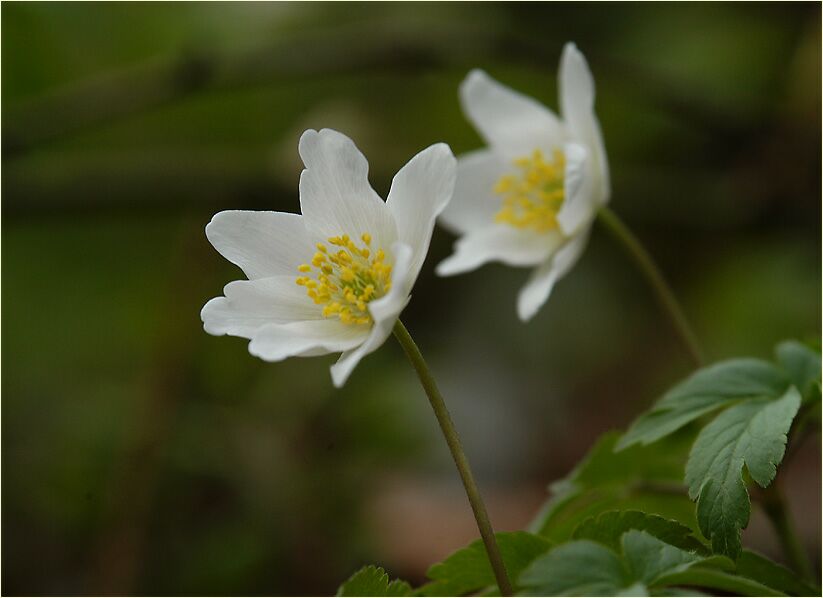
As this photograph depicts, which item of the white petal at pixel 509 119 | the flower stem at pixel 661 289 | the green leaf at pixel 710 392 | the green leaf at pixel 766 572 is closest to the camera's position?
the green leaf at pixel 766 572

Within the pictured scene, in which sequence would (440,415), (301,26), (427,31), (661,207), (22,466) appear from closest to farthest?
1. (440,415)
2. (22,466)
3. (427,31)
4. (661,207)
5. (301,26)

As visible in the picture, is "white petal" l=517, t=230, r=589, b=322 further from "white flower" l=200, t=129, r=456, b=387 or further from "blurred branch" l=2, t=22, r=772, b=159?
"blurred branch" l=2, t=22, r=772, b=159

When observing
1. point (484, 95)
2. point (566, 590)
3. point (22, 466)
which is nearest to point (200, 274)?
point (22, 466)

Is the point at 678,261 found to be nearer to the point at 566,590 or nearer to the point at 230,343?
the point at 230,343

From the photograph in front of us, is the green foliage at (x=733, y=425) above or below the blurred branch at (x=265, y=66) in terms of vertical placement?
below

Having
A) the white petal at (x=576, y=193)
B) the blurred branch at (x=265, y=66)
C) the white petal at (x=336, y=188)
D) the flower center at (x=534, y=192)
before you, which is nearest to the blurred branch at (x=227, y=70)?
the blurred branch at (x=265, y=66)

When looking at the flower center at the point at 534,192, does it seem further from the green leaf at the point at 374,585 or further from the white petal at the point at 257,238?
the green leaf at the point at 374,585

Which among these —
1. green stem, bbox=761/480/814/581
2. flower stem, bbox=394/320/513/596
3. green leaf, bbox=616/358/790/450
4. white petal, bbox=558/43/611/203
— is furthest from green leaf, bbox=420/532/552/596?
white petal, bbox=558/43/611/203
